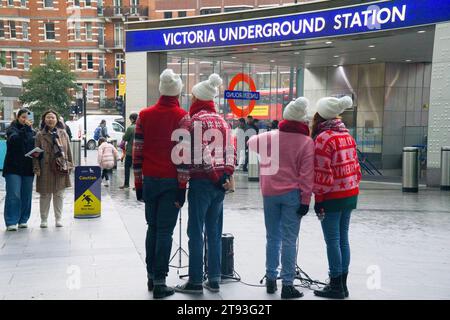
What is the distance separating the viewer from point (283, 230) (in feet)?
18.5

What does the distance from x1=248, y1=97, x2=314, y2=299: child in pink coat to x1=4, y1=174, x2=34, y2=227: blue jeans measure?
4.96 meters

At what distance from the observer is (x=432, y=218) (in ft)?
35.4

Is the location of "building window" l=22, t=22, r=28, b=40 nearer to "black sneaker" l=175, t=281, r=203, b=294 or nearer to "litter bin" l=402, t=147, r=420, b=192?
"litter bin" l=402, t=147, r=420, b=192

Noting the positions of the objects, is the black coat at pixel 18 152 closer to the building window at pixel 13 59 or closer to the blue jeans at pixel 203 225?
the blue jeans at pixel 203 225

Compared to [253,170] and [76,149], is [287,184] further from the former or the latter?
[76,149]

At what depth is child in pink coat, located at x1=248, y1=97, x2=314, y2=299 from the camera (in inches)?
217

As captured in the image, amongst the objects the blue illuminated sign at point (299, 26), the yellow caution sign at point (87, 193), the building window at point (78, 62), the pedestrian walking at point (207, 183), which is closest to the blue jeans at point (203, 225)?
the pedestrian walking at point (207, 183)

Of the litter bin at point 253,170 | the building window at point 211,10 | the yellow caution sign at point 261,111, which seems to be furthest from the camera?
the building window at point 211,10

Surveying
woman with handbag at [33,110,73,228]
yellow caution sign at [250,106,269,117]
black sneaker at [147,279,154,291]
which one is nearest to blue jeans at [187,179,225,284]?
black sneaker at [147,279,154,291]

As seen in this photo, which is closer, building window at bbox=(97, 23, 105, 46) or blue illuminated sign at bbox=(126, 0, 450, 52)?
blue illuminated sign at bbox=(126, 0, 450, 52)

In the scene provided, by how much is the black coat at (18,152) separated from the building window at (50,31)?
5761 cm

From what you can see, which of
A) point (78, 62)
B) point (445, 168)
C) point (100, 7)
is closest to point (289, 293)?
point (445, 168)

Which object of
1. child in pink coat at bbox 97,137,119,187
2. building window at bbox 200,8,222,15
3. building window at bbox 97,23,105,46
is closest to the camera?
child in pink coat at bbox 97,137,119,187

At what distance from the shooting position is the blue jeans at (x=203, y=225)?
5520 mm
